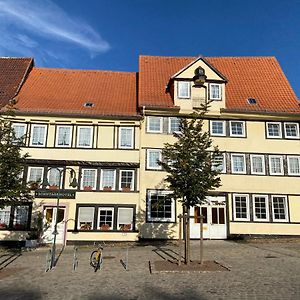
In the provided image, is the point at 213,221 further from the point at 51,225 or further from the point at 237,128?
the point at 51,225

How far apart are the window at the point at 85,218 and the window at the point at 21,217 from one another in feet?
11.1

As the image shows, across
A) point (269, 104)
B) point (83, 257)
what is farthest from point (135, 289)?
point (269, 104)

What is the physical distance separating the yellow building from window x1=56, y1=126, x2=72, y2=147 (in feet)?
0.22

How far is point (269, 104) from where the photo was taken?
87.6ft

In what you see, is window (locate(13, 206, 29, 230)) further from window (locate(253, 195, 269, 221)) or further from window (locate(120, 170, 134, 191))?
window (locate(253, 195, 269, 221))

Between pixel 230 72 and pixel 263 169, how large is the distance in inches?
350

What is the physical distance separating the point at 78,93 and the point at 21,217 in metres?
9.80

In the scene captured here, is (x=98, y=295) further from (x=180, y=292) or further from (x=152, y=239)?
(x=152, y=239)

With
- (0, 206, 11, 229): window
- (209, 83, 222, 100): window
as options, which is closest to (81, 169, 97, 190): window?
(0, 206, 11, 229): window

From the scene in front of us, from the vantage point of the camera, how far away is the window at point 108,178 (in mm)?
24594

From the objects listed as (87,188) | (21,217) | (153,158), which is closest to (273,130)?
(153,158)

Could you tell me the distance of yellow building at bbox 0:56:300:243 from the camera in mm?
24156

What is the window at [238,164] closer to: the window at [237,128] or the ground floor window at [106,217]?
the window at [237,128]

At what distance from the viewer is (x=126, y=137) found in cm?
2530
